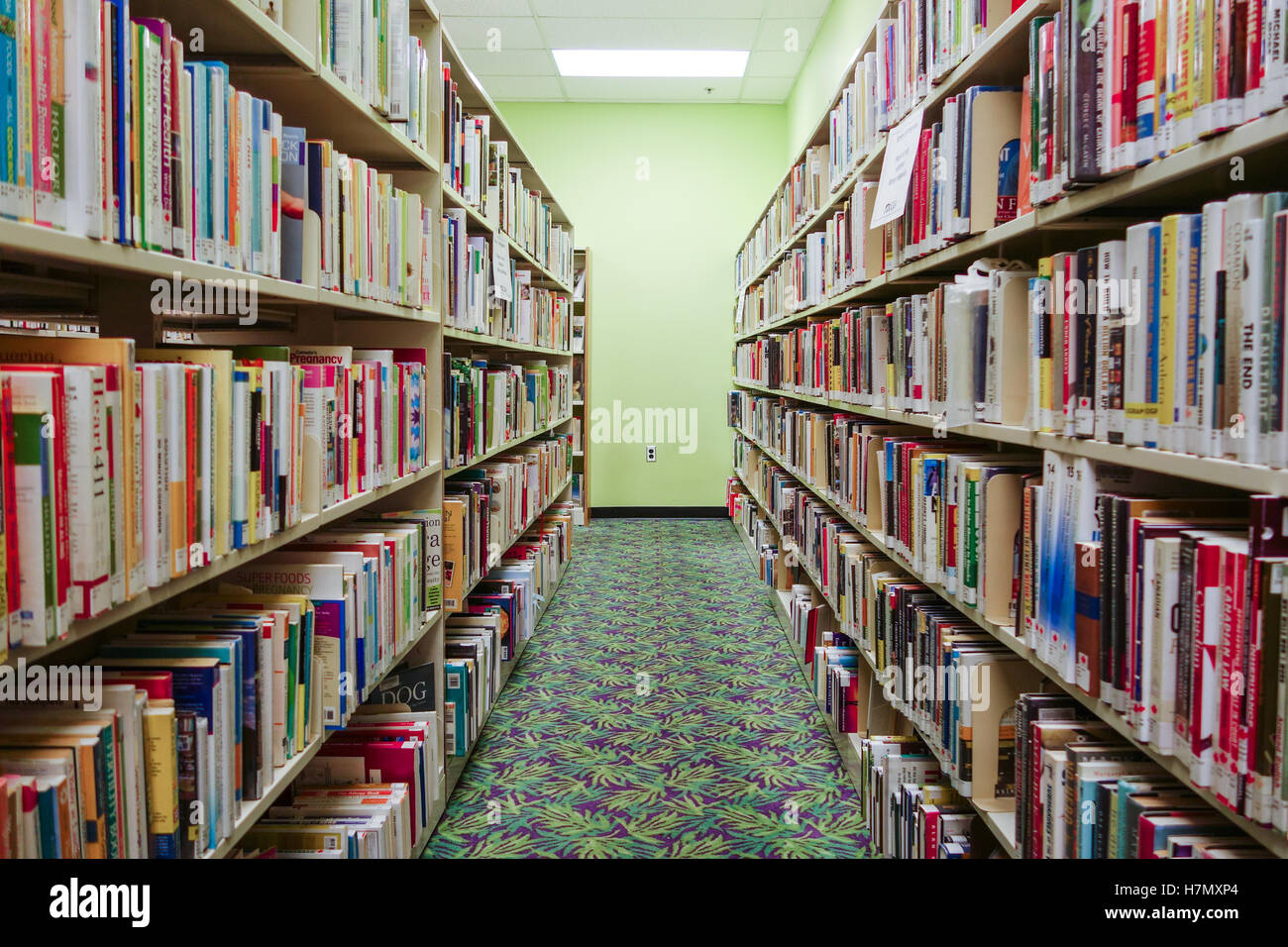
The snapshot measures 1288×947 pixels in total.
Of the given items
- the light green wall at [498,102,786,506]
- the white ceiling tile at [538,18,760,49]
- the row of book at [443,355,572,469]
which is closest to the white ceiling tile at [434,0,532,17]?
the white ceiling tile at [538,18,760,49]

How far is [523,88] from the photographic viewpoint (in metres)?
7.31

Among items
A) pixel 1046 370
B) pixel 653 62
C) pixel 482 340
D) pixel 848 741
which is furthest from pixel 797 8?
pixel 1046 370

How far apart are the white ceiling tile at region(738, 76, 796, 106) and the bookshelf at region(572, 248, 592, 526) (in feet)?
6.07

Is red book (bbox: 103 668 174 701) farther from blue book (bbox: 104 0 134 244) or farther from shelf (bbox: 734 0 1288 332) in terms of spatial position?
shelf (bbox: 734 0 1288 332)

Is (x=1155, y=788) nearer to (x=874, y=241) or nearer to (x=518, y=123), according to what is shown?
(x=874, y=241)

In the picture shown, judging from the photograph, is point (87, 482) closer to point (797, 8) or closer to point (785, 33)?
point (797, 8)

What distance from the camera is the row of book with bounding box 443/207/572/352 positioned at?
2.72 metres

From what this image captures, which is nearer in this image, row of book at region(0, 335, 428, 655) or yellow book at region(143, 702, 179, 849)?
row of book at region(0, 335, 428, 655)

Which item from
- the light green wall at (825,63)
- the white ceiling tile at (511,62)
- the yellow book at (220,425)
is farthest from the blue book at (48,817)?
the white ceiling tile at (511,62)

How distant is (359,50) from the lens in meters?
1.93

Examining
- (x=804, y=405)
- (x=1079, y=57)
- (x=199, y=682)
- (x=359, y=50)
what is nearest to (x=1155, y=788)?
(x=1079, y=57)

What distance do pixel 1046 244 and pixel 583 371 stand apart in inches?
223

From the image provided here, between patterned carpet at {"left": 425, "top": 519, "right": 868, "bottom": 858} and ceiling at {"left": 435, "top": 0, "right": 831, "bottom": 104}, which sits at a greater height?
ceiling at {"left": 435, "top": 0, "right": 831, "bottom": 104}
